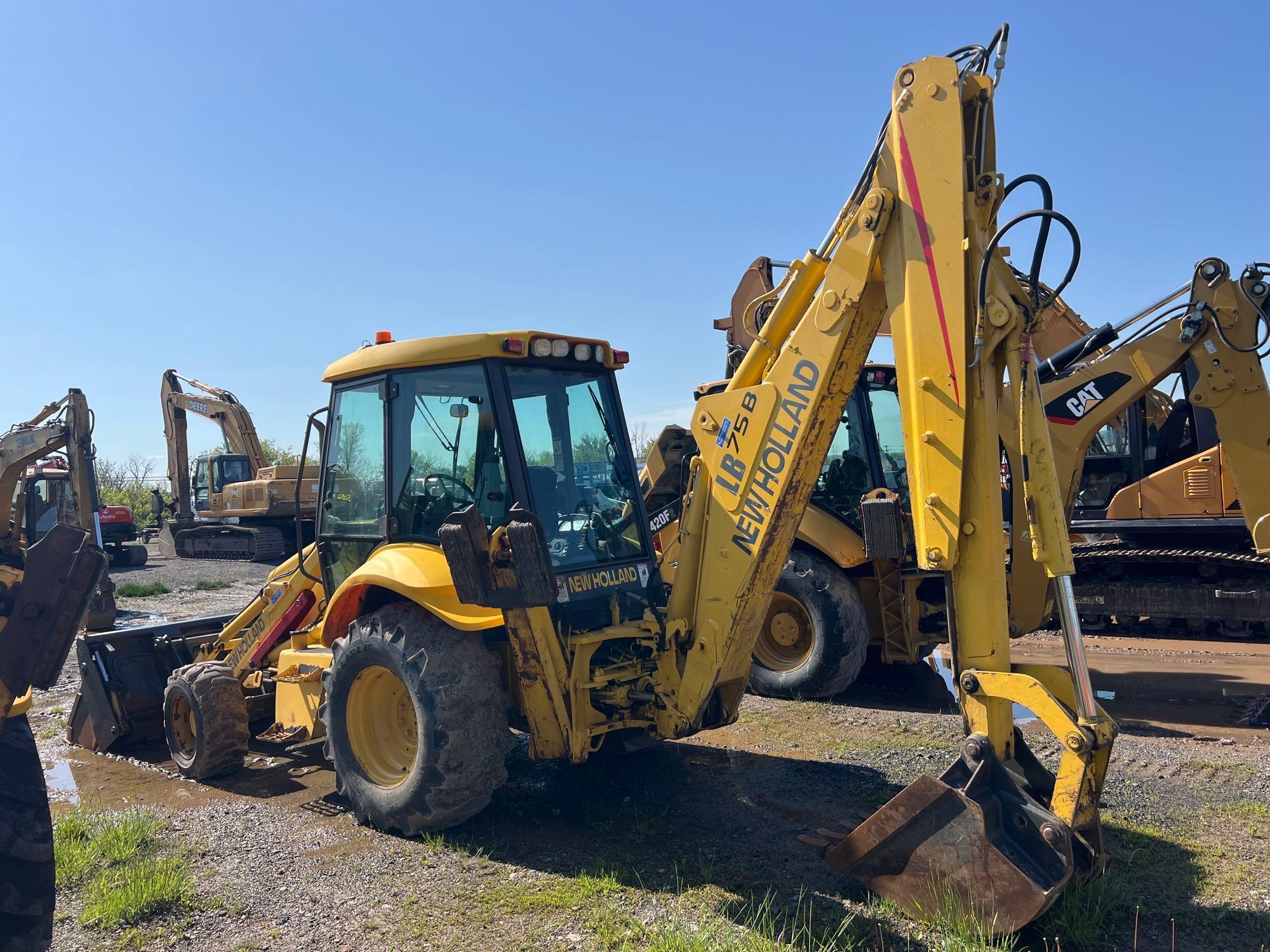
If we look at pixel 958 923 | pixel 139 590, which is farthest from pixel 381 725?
pixel 139 590

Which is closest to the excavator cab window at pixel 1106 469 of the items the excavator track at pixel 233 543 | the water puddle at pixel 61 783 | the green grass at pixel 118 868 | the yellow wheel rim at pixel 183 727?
the yellow wheel rim at pixel 183 727

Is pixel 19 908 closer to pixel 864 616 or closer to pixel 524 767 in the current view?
pixel 524 767

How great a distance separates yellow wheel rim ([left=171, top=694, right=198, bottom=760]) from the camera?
6430 millimetres

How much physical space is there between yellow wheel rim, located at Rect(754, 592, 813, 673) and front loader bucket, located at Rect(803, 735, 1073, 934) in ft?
14.1

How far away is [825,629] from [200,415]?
20464 mm

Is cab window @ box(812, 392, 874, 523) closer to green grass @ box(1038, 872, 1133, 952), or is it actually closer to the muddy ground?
the muddy ground

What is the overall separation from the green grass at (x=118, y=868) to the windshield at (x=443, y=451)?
76.8 inches

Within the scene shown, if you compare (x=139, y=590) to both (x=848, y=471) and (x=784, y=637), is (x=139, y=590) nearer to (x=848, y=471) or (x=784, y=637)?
(x=784, y=637)

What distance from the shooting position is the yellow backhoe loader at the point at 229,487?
2247cm

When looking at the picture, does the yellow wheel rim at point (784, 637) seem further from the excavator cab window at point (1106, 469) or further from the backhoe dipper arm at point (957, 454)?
the excavator cab window at point (1106, 469)

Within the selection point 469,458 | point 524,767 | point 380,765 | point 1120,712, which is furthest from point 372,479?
point 1120,712

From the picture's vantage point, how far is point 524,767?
602cm

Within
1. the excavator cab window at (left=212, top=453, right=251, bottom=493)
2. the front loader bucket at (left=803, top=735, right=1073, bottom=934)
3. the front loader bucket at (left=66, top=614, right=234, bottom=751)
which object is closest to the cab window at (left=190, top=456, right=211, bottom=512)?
the excavator cab window at (left=212, top=453, right=251, bottom=493)

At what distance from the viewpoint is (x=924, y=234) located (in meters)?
3.83
